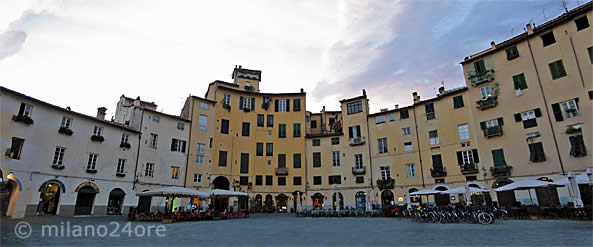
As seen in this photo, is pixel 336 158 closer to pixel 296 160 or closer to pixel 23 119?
pixel 296 160

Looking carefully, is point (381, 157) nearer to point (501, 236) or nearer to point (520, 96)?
point (520, 96)

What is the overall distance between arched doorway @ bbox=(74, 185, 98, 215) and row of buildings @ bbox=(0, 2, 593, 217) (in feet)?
Answer: 0.31

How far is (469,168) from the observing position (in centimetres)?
3092

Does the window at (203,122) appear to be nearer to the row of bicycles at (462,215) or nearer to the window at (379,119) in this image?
the window at (379,119)

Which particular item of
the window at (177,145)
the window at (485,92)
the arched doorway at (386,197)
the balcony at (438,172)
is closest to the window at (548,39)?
the window at (485,92)

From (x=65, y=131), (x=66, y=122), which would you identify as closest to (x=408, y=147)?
(x=65, y=131)

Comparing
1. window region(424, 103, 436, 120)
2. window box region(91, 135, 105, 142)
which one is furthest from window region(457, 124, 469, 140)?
window box region(91, 135, 105, 142)

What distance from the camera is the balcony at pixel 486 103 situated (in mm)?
30323

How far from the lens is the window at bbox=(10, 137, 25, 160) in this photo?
2321cm

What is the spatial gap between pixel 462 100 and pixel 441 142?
205 inches

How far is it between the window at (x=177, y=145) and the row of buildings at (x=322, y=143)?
0.13 meters

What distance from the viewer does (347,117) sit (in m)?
42.8

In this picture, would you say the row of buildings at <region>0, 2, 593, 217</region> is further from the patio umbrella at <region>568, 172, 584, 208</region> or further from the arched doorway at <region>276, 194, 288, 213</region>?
the patio umbrella at <region>568, 172, 584, 208</region>

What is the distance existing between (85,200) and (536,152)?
4264 centimetres
